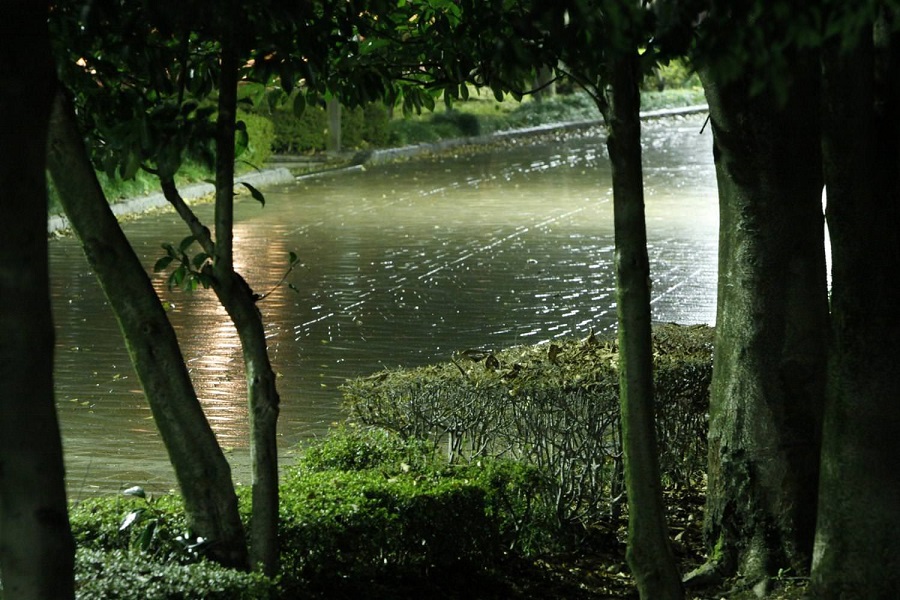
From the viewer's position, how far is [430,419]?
20.6 ft

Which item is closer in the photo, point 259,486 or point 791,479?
point 259,486

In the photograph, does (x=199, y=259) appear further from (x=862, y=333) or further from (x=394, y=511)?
(x=862, y=333)

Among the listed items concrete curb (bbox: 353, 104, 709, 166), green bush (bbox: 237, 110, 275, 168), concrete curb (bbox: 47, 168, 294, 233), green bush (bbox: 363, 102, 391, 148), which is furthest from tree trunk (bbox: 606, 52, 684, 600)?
green bush (bbox: 363, 102, 391, 148)

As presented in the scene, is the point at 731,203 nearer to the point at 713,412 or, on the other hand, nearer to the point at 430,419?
the point at 713,412

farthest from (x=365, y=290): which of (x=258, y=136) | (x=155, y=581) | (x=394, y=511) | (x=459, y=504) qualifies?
(x=258, y=136)

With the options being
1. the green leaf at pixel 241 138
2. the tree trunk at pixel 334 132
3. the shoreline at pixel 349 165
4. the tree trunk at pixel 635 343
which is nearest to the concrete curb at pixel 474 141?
the shoreline at pixel 349 165

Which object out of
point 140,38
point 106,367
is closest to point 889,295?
point 140,38

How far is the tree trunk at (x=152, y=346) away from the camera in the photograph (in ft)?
15.0

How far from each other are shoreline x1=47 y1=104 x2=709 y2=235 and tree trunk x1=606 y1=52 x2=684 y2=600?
5770 mm

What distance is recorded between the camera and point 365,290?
13.5 metres

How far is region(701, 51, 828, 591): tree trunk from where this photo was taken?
19.1 feet

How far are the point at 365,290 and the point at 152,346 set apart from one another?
349 inches

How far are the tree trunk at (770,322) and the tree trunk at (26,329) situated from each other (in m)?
3.46

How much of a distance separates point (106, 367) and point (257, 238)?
705 cm
